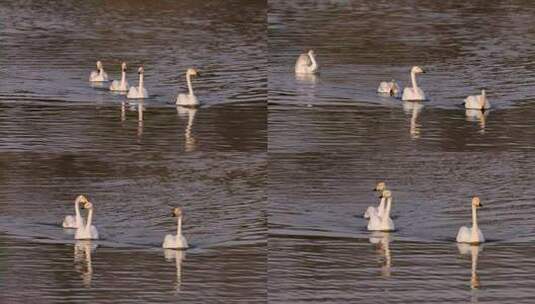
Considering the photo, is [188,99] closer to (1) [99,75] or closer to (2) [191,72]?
(2) [191,72]

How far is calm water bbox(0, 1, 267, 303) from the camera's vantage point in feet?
97.7

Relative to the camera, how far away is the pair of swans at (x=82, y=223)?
31.6m

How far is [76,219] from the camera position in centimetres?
3228

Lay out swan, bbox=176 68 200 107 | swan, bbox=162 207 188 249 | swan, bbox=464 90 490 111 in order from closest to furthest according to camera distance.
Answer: swan, bbox=162 207 188 249, swan, bbox=464 90 490 111, swan, bbox=176 68 200 107

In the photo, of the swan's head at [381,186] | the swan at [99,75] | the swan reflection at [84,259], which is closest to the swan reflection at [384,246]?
the swan's head at [381,186]

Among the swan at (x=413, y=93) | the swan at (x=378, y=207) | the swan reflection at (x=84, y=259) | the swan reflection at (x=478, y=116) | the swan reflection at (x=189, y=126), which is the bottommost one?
the swan reflection at (x=84, y=259)

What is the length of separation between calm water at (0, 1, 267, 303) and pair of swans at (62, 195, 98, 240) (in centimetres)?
17

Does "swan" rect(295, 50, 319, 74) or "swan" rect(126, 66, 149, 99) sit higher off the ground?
"swan" rect(295, 50, 319, 74)

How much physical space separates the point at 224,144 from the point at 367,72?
8398 mm

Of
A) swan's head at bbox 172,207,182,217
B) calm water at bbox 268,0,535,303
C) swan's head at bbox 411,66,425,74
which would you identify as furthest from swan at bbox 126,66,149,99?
swan's head at bbox 172,207,182,217

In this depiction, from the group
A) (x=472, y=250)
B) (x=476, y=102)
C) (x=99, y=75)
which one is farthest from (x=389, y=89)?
(x=472, y=250)

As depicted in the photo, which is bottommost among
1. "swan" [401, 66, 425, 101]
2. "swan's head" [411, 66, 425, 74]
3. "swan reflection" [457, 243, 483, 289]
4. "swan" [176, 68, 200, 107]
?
"swan reflection" [457, 243, 483, 289]

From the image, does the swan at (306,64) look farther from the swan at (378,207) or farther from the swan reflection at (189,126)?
the swan at (378,207)

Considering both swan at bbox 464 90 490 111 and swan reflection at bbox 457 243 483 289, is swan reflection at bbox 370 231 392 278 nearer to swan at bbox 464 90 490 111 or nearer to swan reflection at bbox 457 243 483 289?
swan reflection at bbox 457 243 483 289
